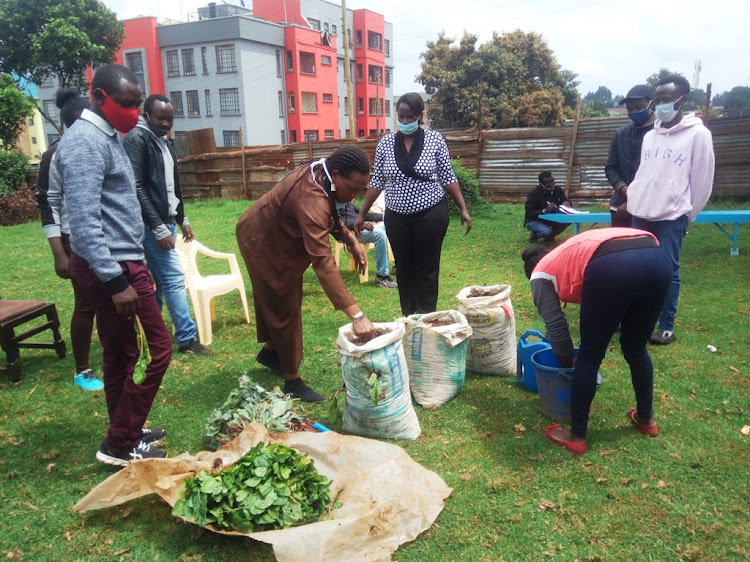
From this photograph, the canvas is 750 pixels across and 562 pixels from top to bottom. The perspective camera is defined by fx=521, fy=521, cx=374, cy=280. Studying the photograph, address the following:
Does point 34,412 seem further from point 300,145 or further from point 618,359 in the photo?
point 300,145

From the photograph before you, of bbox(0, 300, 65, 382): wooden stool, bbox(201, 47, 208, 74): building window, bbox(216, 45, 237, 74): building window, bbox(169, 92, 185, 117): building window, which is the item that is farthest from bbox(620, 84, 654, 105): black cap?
bbox(169, 92, 185, 117): building window

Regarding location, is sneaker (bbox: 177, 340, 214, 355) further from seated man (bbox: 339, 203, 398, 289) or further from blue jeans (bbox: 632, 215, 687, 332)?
blue jeans (bbox: 632, 215, 687, 332)

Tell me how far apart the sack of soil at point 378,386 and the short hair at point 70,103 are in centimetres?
243

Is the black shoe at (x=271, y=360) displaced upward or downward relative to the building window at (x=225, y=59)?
downward

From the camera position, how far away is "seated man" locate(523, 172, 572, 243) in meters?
8.40

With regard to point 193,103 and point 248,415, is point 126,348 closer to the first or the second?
point 248,415

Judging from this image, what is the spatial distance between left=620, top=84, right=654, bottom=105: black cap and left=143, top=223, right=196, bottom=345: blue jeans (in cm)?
402

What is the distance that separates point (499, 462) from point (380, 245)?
4181 millimetres

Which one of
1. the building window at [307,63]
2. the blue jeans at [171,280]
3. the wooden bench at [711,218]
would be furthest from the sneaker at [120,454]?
the building window at [307,63]

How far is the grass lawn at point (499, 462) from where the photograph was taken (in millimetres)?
2322

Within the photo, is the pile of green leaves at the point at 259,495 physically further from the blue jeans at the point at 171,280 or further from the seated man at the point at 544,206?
the seated man at the point at 544,206

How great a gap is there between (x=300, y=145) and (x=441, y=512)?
13.6 meters

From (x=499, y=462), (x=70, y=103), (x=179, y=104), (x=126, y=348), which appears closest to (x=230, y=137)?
(x=179, y=104)

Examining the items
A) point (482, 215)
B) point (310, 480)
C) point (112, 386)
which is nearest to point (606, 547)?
point (310, 480)
